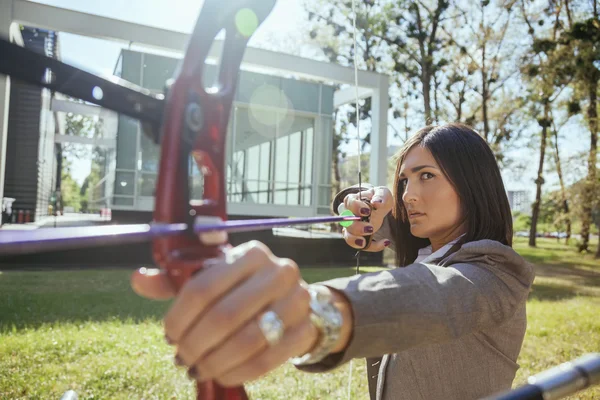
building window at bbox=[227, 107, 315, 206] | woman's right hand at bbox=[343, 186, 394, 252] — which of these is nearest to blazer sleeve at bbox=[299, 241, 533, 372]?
woman's right hand at bbox=[343, 186, 394, 252]

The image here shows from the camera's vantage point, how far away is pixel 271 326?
0.54 m

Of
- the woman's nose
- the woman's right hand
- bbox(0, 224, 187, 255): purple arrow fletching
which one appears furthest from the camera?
the woman's right hand

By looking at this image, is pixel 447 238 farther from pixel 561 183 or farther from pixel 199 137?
pixel 561 183

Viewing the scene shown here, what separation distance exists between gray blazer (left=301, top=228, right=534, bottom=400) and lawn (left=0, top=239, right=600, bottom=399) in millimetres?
1810

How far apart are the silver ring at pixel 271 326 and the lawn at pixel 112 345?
8.40ft

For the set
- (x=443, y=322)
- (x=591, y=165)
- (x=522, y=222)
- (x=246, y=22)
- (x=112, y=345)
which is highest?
→ (x=591, y=165)

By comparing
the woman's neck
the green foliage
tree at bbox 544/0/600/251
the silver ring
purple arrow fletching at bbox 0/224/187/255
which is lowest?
the green foliage

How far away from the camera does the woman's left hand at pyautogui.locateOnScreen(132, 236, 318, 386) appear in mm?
528

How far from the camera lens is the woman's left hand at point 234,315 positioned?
528 millimetres

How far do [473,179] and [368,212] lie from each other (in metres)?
0.37

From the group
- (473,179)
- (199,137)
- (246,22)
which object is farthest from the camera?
(473,179)

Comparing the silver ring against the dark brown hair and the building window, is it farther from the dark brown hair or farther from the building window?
the building window

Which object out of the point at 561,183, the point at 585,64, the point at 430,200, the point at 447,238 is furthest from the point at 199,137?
the point at 561,183

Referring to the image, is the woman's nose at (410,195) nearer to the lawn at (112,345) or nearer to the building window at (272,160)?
the lawn at (112,345)
